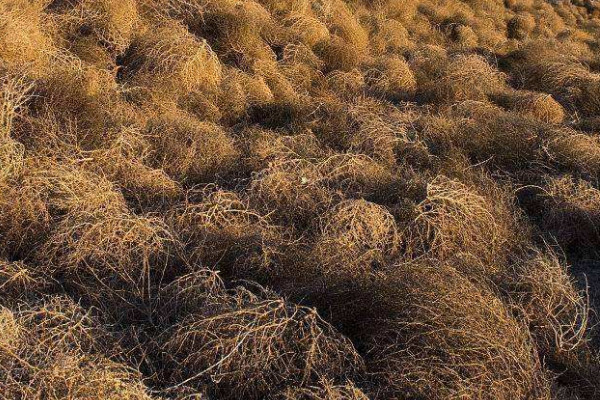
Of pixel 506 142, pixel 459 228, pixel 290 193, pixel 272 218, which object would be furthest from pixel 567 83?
pixel 272 218

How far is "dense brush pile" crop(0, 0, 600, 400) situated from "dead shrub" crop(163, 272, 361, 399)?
0.03 ft

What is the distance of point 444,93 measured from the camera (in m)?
7.07

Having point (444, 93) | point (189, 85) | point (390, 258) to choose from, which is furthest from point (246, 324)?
point (444, 93)

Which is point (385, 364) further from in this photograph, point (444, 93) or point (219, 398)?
point (444, 93)

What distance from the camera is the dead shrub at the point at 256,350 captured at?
2.73m

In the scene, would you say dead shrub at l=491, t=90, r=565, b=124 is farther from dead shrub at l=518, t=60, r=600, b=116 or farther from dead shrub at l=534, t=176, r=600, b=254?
dead shrub at l=534, t=176, r=600, b=254

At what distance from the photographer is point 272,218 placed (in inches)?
165

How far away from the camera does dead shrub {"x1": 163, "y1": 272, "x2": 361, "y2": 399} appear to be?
2734mm

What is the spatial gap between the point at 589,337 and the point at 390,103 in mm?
3730

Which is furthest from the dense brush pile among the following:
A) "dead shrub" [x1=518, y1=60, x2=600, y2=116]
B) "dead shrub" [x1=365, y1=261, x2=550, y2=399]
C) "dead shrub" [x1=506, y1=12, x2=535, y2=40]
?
"dead shrub" [x1=506, y1=12, x2=535, y2=40]

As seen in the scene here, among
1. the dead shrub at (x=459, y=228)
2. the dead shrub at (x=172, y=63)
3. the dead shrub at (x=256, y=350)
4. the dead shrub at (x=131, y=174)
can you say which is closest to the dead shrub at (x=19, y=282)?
the dead shrub at (x=256, y=350)

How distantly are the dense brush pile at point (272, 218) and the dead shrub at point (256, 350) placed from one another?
11mm

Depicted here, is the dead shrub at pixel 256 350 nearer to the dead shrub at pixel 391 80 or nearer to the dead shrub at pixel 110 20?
the dead shrub at pixel 110 20

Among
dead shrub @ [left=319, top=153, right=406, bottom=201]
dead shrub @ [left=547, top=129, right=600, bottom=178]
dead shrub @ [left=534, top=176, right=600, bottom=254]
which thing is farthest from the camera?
dead shrub @ [left=547, top=129, right=600, bottom=178]
